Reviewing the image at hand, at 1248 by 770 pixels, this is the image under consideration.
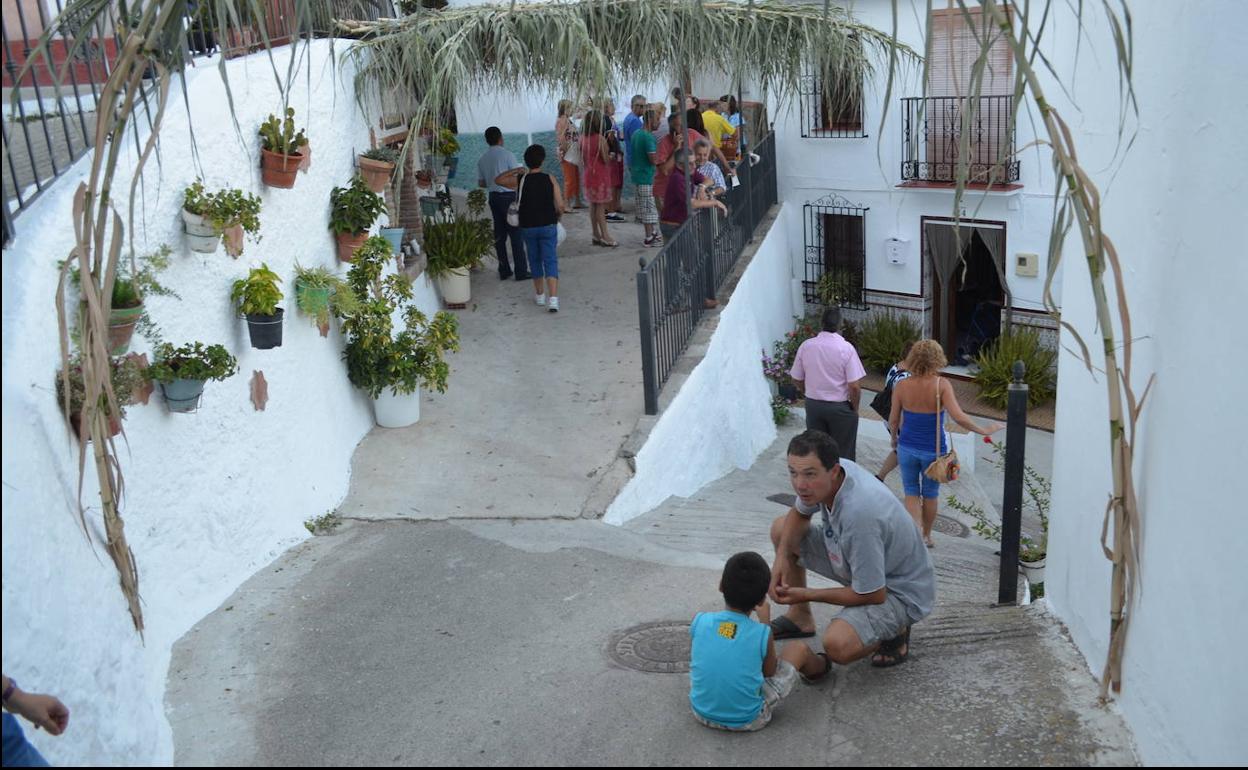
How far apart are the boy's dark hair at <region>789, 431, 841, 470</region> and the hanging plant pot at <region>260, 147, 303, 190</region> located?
361 cm

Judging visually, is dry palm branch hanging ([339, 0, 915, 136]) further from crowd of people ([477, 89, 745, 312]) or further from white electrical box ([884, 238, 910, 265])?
white electrical box ([884, 238, 910, 265])

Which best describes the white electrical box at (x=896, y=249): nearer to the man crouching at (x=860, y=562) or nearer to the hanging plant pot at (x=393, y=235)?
the hanging plant pot at (x=393, y=235)

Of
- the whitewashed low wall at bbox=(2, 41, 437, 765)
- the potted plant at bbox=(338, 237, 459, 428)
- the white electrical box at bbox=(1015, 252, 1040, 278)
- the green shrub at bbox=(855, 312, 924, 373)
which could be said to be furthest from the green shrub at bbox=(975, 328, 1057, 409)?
the whitewashed low wall at bbox=(2, 41, 437, 765)

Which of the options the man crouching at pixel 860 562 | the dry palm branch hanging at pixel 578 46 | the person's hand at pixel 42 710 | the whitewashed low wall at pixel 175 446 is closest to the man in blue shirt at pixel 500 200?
the dry palm branch hanging at pixel 578 46

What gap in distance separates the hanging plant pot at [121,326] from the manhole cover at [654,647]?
2.47 metres

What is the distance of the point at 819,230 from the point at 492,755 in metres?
11.7

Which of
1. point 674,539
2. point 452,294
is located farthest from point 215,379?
point 452,294

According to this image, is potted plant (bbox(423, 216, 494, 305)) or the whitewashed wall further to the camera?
potted plant (bbox(423, 216, 494, 305))

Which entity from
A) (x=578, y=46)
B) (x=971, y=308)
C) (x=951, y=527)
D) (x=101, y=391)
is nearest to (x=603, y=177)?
(x=578, y=46)

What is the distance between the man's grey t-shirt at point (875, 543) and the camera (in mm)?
4434

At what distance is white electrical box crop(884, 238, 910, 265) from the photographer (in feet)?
46.9

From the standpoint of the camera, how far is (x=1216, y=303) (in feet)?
11.2

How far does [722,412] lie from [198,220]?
5.37 meters

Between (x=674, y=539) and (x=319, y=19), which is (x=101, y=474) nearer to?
(x=674, y=539)
